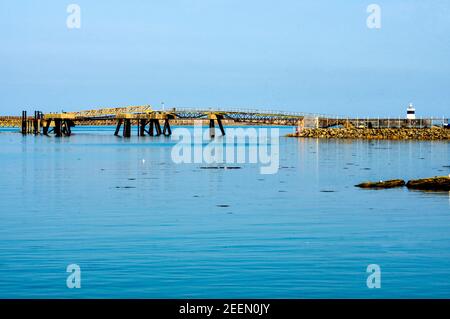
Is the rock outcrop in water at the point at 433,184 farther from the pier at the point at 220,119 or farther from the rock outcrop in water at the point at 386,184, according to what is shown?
the pier at the point at 220,119

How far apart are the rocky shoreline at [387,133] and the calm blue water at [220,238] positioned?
349ft

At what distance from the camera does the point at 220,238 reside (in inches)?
1118

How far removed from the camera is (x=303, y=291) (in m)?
20.3

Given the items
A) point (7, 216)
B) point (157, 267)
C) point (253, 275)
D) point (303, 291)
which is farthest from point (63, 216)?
point (303, 291)

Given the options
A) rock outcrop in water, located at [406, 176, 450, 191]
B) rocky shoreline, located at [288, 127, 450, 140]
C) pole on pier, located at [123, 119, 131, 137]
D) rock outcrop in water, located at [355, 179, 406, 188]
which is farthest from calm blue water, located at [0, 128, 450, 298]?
pole on pier, located at [123, 119, 131, 137]

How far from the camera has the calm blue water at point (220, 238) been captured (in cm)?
2103

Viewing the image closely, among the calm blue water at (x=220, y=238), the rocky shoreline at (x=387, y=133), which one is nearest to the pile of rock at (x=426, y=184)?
the calm blue water at (x=220, y=238)

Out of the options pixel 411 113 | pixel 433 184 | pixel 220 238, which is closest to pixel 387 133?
pixel 411 113

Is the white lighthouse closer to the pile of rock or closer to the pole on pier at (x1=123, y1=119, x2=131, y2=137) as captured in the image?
the pole on pier at (x1=123, y1=119, x2=131, y2=137)

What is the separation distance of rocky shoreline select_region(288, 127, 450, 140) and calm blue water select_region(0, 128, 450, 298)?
10630 cm

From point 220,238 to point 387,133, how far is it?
135 metres

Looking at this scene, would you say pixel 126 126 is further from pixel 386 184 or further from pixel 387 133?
pixel 386 184
